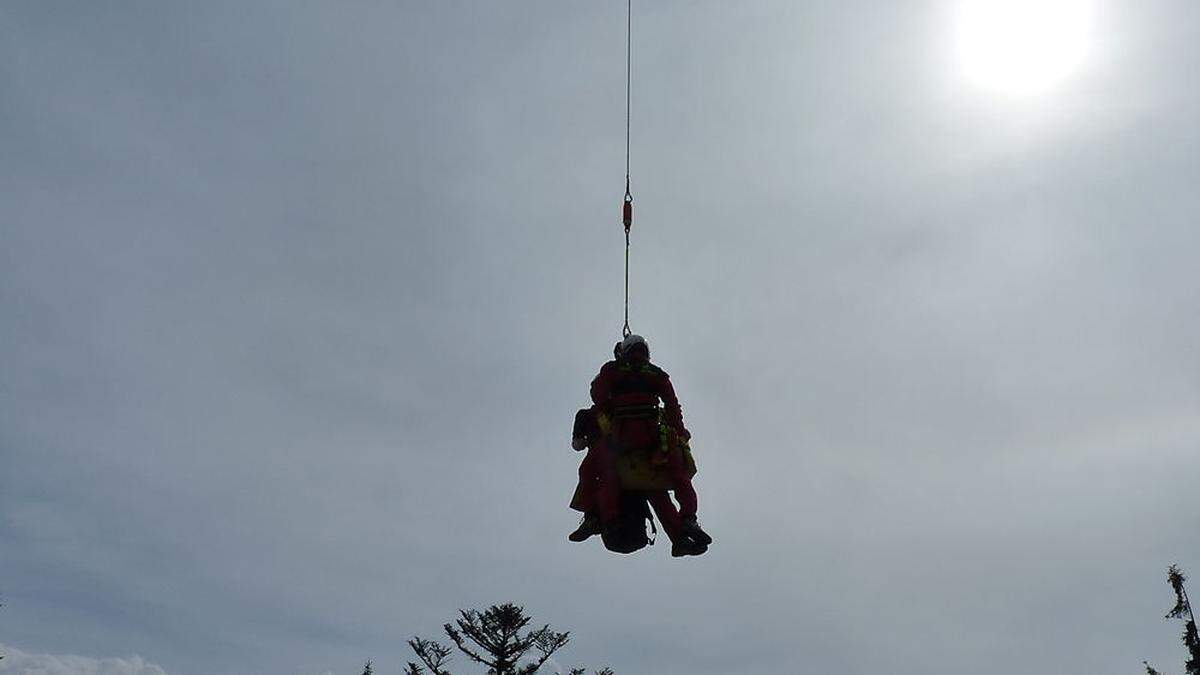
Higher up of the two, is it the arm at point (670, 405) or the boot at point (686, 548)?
the arm at point (670, 405)

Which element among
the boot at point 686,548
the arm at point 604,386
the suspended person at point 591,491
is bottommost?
the boot at point 686,548

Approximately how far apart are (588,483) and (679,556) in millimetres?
1168

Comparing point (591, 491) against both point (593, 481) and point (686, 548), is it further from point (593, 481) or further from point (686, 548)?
point (686, 548)

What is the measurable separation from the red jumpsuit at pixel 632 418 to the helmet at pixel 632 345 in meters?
0.10

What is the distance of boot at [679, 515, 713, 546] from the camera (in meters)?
9.64

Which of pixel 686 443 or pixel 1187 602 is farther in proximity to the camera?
pixel 1187 602

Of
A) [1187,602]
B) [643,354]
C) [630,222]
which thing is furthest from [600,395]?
[1187,602]

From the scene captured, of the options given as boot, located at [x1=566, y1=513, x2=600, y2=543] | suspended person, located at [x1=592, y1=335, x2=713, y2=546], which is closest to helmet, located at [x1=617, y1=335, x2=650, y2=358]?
suspended person, located at [x1=592, y1=335, x2=713, y2=546]

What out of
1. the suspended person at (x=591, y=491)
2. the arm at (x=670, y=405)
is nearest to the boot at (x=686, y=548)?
the suspended person at (x=591, y=491)

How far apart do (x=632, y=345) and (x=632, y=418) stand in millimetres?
739

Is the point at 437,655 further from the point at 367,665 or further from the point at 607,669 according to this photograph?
the point at 367,665

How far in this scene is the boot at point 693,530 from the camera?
9.64m

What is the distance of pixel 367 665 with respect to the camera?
163 ft

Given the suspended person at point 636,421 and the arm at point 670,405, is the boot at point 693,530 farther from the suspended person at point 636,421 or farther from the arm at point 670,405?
the arm at point 670,405
